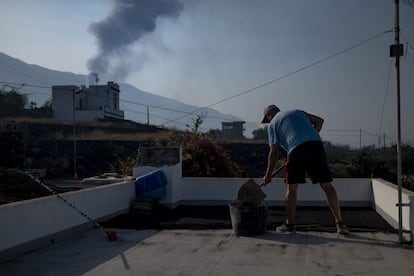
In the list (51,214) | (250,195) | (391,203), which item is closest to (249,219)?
(250,195)

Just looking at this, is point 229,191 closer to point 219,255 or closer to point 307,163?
point 307,163

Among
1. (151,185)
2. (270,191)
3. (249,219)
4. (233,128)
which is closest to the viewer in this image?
(249,219)

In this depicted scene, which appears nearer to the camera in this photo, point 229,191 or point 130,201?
point 130,201

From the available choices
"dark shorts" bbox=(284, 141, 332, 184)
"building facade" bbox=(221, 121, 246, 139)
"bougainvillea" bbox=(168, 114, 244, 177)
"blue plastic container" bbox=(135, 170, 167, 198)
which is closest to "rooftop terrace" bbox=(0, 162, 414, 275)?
"blue plastic container" bbox=(135, 170, 167, 198)

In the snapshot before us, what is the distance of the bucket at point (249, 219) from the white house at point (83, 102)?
127 ft

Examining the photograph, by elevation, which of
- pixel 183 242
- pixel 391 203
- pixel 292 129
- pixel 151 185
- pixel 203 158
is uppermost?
pixel 292 129

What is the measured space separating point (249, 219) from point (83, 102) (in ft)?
144

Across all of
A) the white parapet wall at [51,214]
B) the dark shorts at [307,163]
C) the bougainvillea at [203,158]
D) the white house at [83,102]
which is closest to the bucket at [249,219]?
the dark shorts at [307,163]

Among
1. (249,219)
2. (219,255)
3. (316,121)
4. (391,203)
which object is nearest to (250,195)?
(249,219)

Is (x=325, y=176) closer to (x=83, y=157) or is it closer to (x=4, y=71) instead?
(x=83, y=157)

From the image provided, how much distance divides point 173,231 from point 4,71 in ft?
506

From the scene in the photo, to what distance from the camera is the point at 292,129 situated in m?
6.84

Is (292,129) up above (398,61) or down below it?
below

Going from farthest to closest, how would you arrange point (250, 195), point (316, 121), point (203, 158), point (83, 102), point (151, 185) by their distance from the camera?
1. point (83, 102)
2. point (203, 158)
3. point (151, 185)
4. point (316, 121)
5. point (250, 195)
